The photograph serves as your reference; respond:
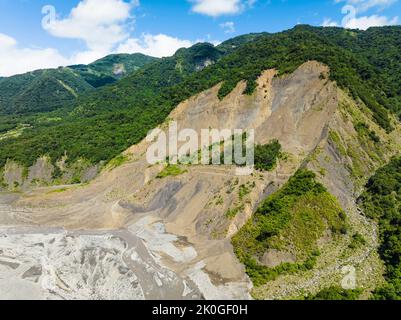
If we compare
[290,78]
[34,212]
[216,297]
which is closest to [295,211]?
[216,297]

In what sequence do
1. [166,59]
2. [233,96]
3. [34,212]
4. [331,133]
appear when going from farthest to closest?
[166,59]
[233,96]
[34,212]
[331,133]

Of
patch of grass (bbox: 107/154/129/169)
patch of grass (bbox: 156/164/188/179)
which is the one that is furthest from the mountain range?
patch of grass (bbox: 107/154/129/169)

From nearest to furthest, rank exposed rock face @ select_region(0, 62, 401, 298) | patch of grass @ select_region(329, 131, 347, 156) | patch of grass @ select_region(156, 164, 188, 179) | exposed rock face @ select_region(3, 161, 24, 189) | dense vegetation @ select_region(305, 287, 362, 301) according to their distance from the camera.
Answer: dense vegetation @ select_region(305, 287, 362, 301), exposed rock face @ select_region(0, 62, 401, 298), patch of grass @ select_region(329, 131, 347, 156), patch of grass @ select_region(156, 164, 188, 179), exposed rock face @ select_region(3, 161, 24, 189)

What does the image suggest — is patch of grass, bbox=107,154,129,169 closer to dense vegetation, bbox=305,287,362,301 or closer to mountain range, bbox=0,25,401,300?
mountain range, bbox=0,25,401,300

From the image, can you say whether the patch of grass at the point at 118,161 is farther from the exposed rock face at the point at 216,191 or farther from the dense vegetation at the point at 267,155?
the dense vegetation at the point at 267,155

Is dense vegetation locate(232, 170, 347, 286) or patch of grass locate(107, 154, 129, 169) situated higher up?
patch of grass locate(107, 154, 129, 169)
